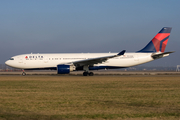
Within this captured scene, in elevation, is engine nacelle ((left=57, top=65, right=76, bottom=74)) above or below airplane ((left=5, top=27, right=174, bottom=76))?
below

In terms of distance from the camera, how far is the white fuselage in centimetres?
3048

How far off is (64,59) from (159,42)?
44.1 ft

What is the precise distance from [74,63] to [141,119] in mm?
22592

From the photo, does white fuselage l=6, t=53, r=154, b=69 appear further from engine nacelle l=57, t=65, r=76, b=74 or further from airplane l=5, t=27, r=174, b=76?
engine nacelle l=57, t=65, r=76, b=74

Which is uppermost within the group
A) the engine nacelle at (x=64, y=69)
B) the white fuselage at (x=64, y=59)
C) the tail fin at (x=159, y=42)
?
the tail fin at (x=159, y=42)

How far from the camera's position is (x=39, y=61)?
101 ft

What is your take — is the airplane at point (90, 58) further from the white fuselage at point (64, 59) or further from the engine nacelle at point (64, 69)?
the engine nacelle at point (64, 69)

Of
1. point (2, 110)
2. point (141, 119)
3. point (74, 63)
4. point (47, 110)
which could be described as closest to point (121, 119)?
point (141, 119)

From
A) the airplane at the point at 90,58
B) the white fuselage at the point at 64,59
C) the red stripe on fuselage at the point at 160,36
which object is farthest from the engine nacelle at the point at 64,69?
the red stripe on fuselage at the point at 160,36

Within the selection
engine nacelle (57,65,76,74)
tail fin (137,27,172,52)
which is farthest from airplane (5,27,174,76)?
engine nacelle (57,65,76,74)

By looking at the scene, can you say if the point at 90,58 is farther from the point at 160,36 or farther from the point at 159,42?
the point at 160,36

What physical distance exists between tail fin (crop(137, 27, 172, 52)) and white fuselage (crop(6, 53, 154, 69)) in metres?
1.27

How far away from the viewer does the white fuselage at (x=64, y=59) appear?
3048cm

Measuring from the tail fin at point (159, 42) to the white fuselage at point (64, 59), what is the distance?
1.27m
